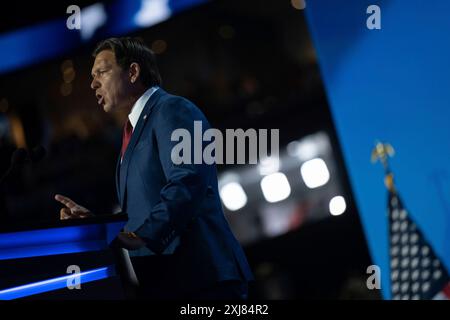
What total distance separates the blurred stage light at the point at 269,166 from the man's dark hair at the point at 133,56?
16.5 feet

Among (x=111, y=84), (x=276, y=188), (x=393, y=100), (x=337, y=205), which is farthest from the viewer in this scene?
(x=337, y=205)

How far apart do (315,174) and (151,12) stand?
4.04 meters

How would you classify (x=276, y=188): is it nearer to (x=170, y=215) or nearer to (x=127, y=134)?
(x=127, y=134)

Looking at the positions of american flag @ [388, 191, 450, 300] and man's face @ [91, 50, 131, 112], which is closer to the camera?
man's face @ [91, 50, 131, 112]

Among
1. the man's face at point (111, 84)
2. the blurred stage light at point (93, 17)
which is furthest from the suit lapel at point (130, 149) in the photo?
the blurred stage light at point (93, 17)

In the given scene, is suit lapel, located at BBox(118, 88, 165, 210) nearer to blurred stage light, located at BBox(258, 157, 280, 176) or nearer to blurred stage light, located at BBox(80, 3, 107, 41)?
blurred stage light, located at BBox(80, 3, 107, 41)

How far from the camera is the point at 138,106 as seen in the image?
1.96 m

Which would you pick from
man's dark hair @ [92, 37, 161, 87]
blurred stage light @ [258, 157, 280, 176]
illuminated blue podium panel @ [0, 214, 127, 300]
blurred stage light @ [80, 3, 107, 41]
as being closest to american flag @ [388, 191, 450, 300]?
man's dark hair @ [92, 37, 161, 87]

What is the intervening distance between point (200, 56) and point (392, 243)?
534 centimetres

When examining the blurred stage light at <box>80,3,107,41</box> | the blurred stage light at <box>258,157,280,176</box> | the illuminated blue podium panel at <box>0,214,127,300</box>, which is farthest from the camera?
the blurred stage light at <box>258,157,280,176</box>

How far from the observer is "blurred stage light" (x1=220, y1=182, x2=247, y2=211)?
730cm

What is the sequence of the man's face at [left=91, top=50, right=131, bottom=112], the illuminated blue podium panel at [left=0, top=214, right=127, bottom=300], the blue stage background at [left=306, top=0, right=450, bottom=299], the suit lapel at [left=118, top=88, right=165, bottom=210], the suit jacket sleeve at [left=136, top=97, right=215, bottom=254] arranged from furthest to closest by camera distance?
the blue stage background at [left=306, top=0, right=450, bottom=299] < the man's face at [left=91, top=50, right=131, bottom=112] < the suit lapel at [left=118, top=88, right=165, bottom=210] < the suit jacket sleeve at [left=136, top=97, right=215, bottom=254] < the illuminated blue podium panel at [left=0, top=214, right=127, bottom=300]

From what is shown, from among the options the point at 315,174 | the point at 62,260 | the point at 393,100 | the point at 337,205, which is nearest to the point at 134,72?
the point at 62,260

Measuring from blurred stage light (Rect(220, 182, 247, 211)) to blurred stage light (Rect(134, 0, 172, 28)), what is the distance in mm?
3759
